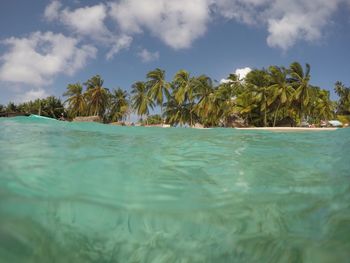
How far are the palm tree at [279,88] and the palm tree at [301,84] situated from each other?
2.34 ft

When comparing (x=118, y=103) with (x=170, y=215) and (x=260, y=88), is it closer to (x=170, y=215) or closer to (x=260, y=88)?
(x=260, y=88)

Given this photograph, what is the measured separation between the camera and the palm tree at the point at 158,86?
134ft

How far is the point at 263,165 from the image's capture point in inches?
200

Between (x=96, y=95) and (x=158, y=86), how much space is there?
11.0m

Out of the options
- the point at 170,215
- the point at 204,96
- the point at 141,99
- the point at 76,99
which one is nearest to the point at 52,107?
the point at 76,99

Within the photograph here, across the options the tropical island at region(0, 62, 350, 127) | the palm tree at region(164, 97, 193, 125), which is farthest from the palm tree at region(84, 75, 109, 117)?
the palm tree at region(164, 97, 193, 125)

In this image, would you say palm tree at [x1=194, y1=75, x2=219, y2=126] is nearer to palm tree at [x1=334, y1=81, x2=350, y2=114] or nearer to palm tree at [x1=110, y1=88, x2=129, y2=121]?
palm tree at [x1=110, y1=88, x2=129, y2=121]

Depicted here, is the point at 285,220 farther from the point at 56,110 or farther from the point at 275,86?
the point at 56,110

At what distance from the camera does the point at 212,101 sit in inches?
1443

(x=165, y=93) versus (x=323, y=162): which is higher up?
(x=165, y=93)

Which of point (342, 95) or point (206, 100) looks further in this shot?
point (342, 95)


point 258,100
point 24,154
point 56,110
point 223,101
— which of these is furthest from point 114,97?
point 24,154

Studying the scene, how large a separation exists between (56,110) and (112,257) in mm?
52474

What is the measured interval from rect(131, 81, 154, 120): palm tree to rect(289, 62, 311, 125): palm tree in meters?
19.1
